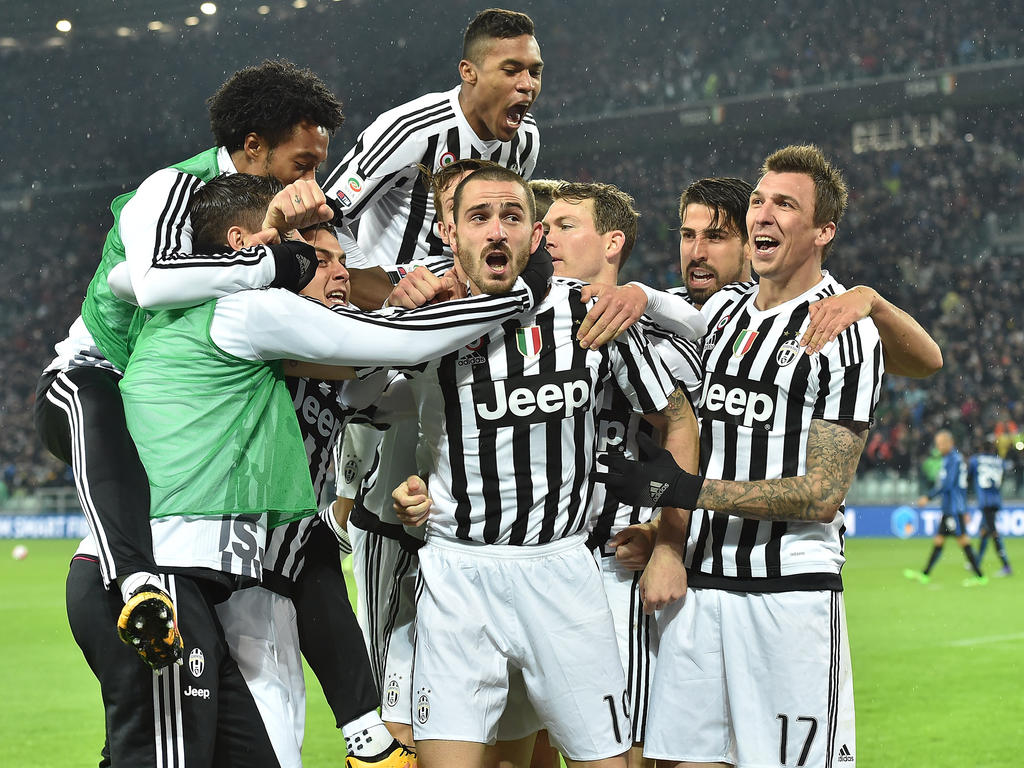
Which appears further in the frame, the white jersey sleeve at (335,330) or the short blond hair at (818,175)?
the short blond hair at (818,175)

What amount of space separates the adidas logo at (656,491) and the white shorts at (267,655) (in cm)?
102

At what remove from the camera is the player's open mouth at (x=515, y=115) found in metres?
4.21

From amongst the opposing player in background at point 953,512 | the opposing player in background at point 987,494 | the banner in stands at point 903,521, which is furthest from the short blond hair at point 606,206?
the banner in stands at point 903,521

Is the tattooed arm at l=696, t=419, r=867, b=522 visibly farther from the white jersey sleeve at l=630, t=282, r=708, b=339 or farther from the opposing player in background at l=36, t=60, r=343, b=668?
the opposing player in background at l=36, t=60, r=343, b=668

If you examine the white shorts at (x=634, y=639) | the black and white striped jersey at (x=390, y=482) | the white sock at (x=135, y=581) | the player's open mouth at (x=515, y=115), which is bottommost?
the white shorts at (x=634, y=639)

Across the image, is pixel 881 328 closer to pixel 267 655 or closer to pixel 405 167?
pixel 405 167

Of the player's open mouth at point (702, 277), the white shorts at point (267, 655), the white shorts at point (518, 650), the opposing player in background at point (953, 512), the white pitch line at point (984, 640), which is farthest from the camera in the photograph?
the opposing player in background at point (953, 512)

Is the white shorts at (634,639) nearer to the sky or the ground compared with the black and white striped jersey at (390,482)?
nearer to the ground

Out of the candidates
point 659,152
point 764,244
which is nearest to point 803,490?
point 764,244

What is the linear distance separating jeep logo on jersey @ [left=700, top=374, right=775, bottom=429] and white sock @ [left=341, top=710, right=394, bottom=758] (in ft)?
4.10

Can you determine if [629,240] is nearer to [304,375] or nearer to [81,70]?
[304,375]

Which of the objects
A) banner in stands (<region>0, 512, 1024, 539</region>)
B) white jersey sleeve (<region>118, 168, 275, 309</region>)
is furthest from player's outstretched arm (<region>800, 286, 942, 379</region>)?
banner in stands (<region>0, 512, 1024, 539</region>)

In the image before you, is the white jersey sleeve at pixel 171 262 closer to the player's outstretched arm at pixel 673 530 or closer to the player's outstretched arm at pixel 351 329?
the player's outstretched arm at pixel 351 329

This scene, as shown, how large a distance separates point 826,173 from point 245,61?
2358 cm
